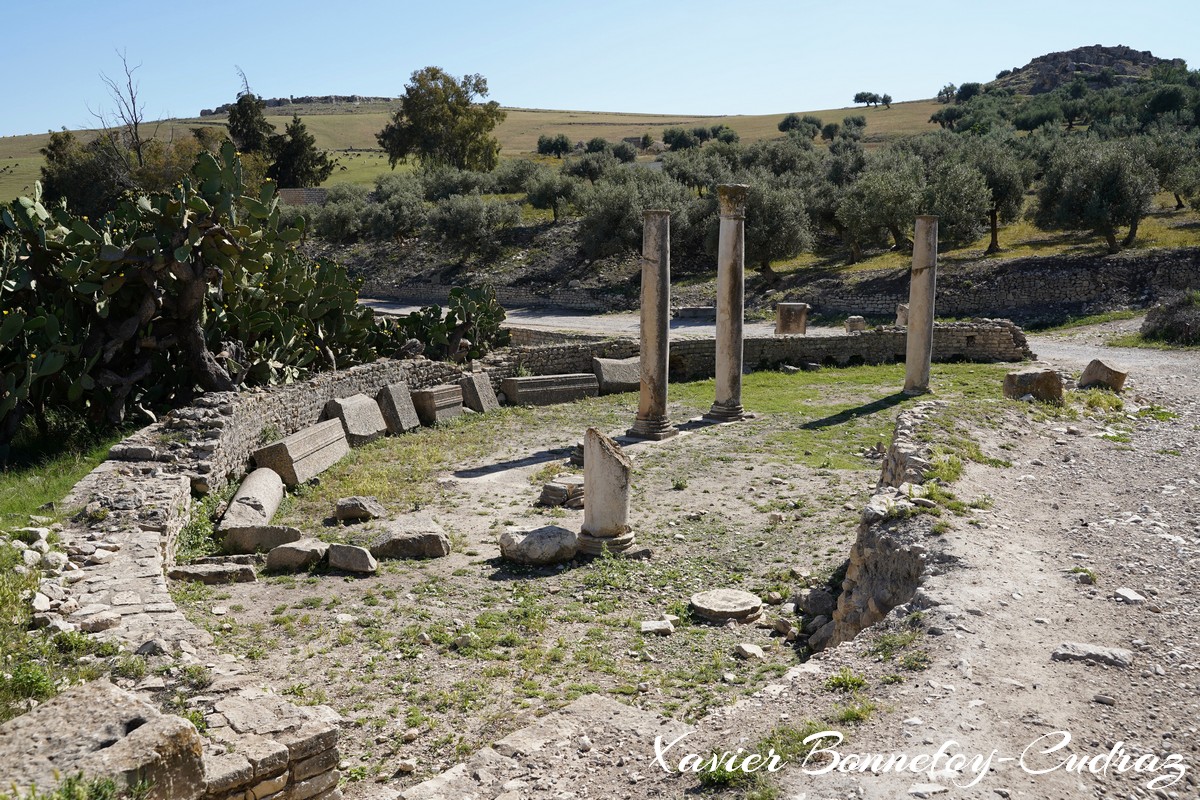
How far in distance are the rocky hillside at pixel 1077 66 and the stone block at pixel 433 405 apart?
93.7 metres

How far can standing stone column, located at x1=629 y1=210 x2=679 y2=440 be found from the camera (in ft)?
55.3

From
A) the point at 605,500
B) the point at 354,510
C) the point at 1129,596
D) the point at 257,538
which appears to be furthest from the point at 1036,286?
the point at 257,538

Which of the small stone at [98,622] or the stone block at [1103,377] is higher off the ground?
the stone block at [1103,377]

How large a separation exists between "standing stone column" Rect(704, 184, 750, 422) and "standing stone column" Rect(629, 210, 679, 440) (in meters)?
1.20

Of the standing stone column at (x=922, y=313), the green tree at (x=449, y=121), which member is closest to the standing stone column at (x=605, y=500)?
the standing stone column at (x=922, y=313)

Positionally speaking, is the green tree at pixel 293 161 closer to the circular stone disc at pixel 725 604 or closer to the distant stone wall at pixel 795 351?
the distant stone wall at pixel 795 351

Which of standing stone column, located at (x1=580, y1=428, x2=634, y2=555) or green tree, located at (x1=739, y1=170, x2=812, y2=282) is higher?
green tree, located at (x1=739, y1=170, x2=812, y2=282)

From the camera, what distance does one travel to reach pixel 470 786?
18.7 ft

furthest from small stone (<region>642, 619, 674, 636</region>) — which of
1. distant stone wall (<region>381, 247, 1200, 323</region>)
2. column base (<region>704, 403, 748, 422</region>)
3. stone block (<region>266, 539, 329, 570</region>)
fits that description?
distant stone wall (<region>381, 247, 1200, 323</region>)

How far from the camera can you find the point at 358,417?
1625cm

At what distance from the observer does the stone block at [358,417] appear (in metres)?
16.0

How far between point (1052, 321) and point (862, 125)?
62065 millimetres

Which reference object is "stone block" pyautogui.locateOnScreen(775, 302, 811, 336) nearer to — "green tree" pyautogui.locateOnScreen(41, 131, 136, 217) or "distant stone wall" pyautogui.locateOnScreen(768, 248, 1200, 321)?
"distant stone wall" pyautogui.locateOnScreen(768, 248, 1200, 321)

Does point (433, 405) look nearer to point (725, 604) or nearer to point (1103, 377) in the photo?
point (725, 604)
